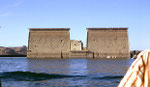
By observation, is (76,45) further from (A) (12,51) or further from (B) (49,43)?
(A) (12,51)

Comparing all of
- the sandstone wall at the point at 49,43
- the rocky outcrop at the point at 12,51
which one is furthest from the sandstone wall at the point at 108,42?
the rocky outcrop at the point at 12,51

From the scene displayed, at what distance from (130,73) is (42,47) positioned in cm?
5735

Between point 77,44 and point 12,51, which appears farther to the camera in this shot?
point 12,51

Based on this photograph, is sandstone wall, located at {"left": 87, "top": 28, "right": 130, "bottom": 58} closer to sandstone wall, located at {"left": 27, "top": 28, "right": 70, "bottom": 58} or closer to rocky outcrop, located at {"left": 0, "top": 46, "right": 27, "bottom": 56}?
sandstone wall, located at {"left": 27, "top": 28, "right": 70, "bottom": 58}

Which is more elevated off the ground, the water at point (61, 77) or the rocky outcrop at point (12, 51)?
the rocky outcrop at point (12, 51)

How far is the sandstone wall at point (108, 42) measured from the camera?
55.8m

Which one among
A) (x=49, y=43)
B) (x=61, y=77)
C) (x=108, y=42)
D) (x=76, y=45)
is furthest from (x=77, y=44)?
(x=61, y=77)

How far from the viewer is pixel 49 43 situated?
189 ft

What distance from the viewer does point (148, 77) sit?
0.67 meters

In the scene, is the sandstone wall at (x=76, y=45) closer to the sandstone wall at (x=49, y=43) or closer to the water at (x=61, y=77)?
the sandstone wall at (x=49, y=43)

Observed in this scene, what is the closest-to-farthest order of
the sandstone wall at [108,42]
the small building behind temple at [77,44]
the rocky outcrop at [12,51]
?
the sandstone wall at [108,42]
the small building behind temple at [77,44]
the rocky outcrop at [12,51]

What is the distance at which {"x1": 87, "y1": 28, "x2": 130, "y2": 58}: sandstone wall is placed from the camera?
183 feet

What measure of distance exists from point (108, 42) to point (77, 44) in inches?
271

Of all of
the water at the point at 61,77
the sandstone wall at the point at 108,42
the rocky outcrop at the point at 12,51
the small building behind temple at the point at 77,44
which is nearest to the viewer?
the water at the point at 61,77
